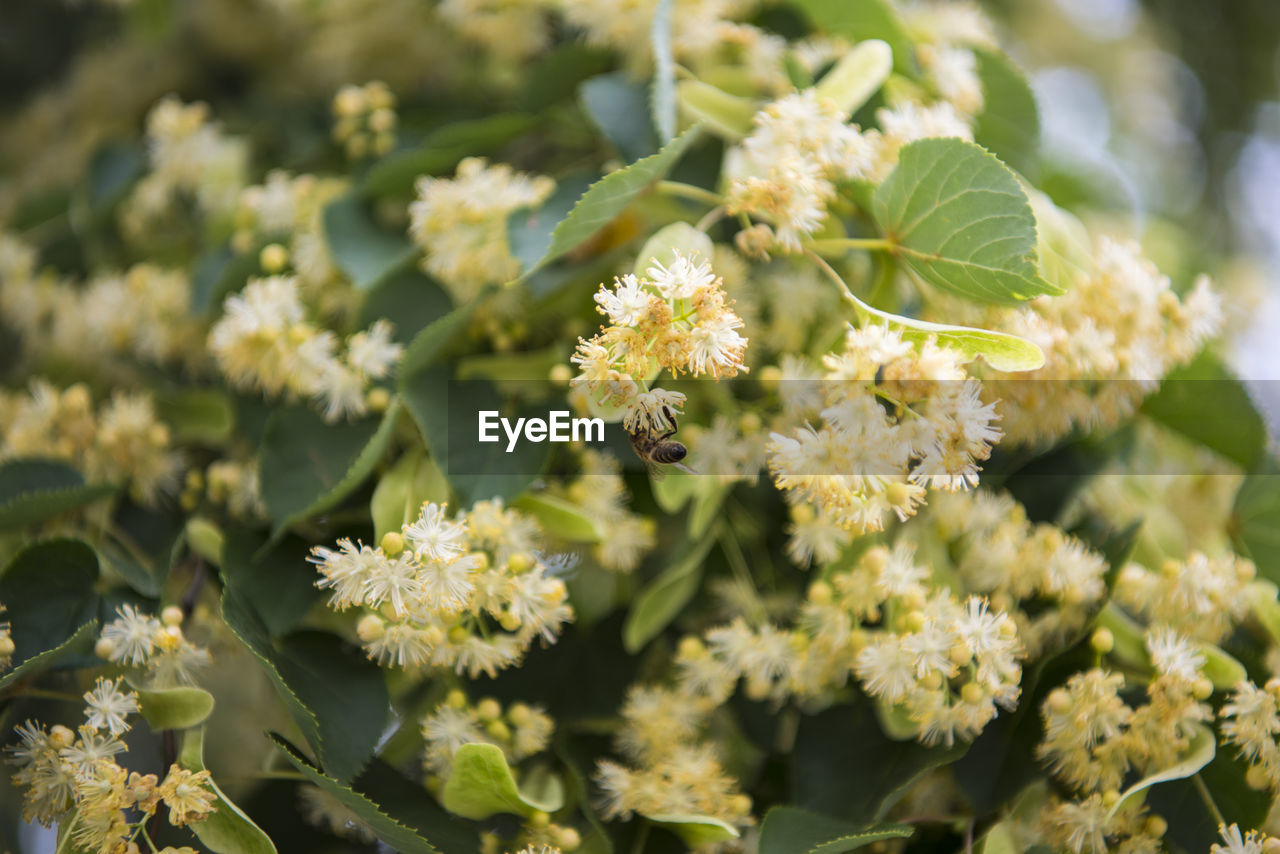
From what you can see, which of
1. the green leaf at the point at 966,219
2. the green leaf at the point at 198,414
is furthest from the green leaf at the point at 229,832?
the green leaf at the point at 966,219

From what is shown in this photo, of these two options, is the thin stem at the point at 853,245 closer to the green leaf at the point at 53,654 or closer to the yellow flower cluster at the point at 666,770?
the yellow flower cluster at the point at 666,770

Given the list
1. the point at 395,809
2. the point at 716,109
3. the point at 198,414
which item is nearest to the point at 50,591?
the point at 198,414

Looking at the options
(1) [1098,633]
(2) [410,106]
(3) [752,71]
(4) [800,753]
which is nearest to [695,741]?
(4) [800,753]

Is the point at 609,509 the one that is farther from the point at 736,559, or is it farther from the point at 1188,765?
the point at 1188,765

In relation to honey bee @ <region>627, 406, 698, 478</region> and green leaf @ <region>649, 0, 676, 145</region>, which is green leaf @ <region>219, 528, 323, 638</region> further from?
green leaf @ <region>649, 0, 676, 145</region>

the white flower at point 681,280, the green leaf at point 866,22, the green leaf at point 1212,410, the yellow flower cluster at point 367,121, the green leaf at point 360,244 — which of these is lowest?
the green leaf at point 1212,410

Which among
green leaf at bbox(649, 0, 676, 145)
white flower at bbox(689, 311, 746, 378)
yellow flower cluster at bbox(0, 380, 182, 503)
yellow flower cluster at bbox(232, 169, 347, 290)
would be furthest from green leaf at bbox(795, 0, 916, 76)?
yellow flower cluster at bbox(0, 380, 182, 503)
